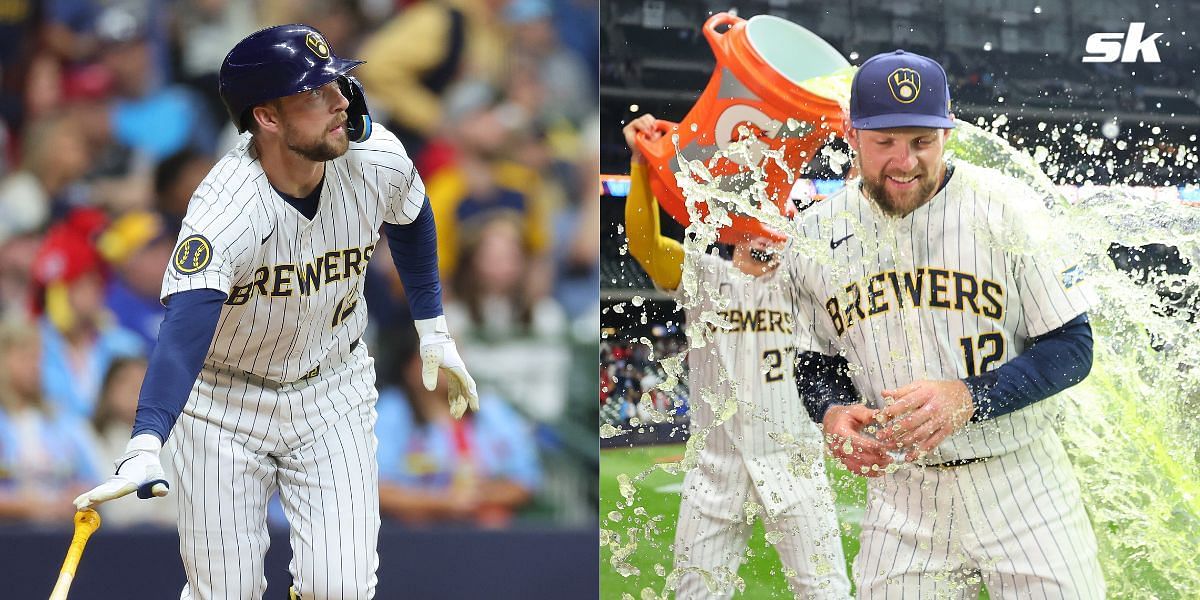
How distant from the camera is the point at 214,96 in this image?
4.26 meters

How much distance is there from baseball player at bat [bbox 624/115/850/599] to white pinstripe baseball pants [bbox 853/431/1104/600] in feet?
3.04

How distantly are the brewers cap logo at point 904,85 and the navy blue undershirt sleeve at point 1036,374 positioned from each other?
573 mm

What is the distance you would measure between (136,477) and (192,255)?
1.61 ft

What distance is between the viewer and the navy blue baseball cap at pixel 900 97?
2598 mm

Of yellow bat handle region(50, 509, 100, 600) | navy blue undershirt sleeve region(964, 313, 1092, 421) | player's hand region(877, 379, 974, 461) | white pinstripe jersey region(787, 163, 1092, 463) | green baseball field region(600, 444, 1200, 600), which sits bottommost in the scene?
green baseball field region(600, 444, 1200, 600)

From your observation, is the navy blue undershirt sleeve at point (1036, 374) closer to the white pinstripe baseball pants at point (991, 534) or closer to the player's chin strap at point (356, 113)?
the white pinstripe baseball pants at point (991, 534)

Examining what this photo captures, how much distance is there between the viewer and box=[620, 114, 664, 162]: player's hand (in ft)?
12.4

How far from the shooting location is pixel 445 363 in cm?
320

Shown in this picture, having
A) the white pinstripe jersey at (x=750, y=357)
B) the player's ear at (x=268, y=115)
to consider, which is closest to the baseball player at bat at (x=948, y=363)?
the white pinstripe jersey at (x=750, y=357)

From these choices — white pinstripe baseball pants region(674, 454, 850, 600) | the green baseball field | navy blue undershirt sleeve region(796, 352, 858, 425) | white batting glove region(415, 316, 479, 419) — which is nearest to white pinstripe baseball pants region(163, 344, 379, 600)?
white batting glove region(415, 316, 479, 419)

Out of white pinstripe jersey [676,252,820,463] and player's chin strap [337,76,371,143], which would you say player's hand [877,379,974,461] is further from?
player's chin strap [337,76,371,143]

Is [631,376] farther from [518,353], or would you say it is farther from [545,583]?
[545,583]

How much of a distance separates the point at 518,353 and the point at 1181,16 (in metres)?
2.49

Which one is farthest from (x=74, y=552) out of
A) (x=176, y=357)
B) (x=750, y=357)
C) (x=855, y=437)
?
(x=750, y=357)
